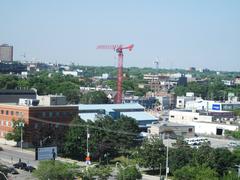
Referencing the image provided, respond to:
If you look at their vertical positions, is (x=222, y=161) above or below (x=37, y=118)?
below

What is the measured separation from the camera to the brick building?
147 feet

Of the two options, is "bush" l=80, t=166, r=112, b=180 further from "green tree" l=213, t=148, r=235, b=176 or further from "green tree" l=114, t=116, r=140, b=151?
"green tree" l=114, t=116, r=140, b=151

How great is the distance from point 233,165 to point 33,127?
1884cm

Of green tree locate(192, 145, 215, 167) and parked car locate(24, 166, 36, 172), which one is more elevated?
green tree locate(192, 145, 215, 167)

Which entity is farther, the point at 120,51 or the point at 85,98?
the point at 120,51

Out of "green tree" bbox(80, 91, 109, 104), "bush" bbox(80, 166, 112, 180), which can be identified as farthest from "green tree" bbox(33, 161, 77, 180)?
"green tree" bbox(80, 91, 109, 104)

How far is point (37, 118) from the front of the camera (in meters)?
45.4

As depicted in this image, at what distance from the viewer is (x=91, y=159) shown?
3984cm

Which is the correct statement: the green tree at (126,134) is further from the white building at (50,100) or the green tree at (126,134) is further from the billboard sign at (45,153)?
the white building at (50,100)

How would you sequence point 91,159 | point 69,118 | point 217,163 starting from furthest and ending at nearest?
point 69,118 → point 91,159 → point 217,163

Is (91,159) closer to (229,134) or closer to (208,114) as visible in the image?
(229,134)

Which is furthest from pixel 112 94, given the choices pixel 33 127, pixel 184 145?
pixel 184 145

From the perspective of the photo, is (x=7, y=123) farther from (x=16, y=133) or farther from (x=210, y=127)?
(x=210, y=127)

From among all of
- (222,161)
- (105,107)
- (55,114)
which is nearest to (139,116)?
(105,107)
